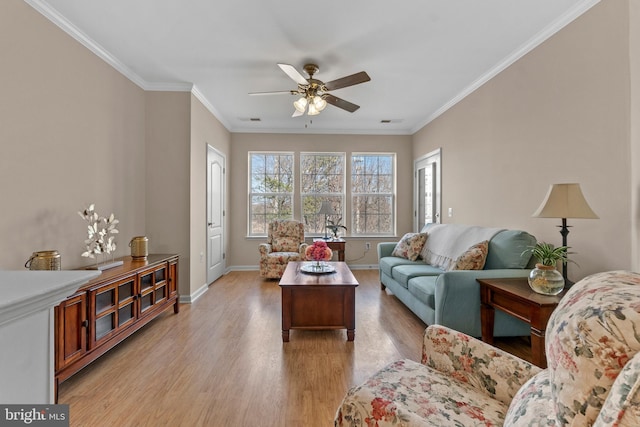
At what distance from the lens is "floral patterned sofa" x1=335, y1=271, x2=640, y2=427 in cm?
58

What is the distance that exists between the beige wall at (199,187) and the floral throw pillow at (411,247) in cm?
271

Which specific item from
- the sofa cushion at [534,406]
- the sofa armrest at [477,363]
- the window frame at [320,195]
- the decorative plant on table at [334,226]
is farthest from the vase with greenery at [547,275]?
the window frame at [320,195]

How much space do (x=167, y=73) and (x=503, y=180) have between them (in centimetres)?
390

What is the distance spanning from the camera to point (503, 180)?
3203mm

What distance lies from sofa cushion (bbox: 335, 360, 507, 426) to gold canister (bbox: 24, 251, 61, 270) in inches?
83.4

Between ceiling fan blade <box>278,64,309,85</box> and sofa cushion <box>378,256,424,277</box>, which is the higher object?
ceiling fan blade <box>278,64,309,85</box>

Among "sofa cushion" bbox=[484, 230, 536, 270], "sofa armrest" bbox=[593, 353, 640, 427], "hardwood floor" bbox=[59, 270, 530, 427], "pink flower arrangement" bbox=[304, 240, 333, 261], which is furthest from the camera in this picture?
"pink flower arrangement" bbox=[304, 240, 333, 261]

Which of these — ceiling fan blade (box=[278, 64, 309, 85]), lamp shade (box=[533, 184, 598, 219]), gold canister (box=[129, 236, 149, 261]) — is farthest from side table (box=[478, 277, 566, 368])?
gold canister (box=[129, 236, 149, 261])

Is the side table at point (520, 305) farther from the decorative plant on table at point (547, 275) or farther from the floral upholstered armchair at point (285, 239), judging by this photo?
the floral upholstered armchair at point (285, 239)

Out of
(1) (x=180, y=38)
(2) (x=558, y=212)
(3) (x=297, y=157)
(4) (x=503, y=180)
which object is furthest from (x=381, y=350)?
(3) (x=297, y=157)

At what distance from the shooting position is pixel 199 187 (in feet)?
13.5

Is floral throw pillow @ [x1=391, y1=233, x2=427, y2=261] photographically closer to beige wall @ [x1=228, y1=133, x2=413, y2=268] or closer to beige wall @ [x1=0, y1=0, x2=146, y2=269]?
beige wall @ [x1=228, y1=133, x2=413, y2=268]

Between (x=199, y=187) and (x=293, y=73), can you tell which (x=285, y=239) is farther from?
(x=293, y=73)

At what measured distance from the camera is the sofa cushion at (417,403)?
96 cm
